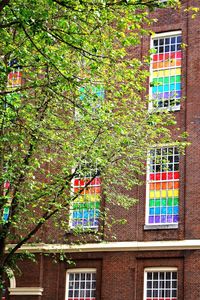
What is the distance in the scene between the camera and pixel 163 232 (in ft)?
102

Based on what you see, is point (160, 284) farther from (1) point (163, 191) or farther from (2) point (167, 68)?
(2) point (167, 68)

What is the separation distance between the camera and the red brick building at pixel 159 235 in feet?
100

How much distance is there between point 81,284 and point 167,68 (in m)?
9.07

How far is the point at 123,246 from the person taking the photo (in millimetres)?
31375

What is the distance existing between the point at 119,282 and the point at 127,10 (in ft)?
48.4

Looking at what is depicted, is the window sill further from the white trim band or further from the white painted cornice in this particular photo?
the white trim band

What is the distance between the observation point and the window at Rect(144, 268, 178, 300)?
99.7 feet

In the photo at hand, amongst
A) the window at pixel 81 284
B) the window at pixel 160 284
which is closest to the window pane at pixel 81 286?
the window at pixel 81 284

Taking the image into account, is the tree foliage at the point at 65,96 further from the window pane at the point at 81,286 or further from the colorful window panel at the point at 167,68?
the window pane at the point at 81,286

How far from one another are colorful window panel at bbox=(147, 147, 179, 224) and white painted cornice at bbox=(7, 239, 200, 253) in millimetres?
905

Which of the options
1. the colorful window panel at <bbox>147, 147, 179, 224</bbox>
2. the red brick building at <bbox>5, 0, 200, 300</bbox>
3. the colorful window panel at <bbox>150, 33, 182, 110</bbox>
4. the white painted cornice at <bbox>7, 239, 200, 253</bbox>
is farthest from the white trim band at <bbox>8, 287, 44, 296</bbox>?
the colorful window panel at <bbox>150, 33, 182, 110</bbox>

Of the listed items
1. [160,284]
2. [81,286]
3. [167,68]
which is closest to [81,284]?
[81,286]

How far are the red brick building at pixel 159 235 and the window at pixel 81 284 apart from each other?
0.13 feet

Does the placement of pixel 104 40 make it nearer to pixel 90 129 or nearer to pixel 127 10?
pixel 127 10
